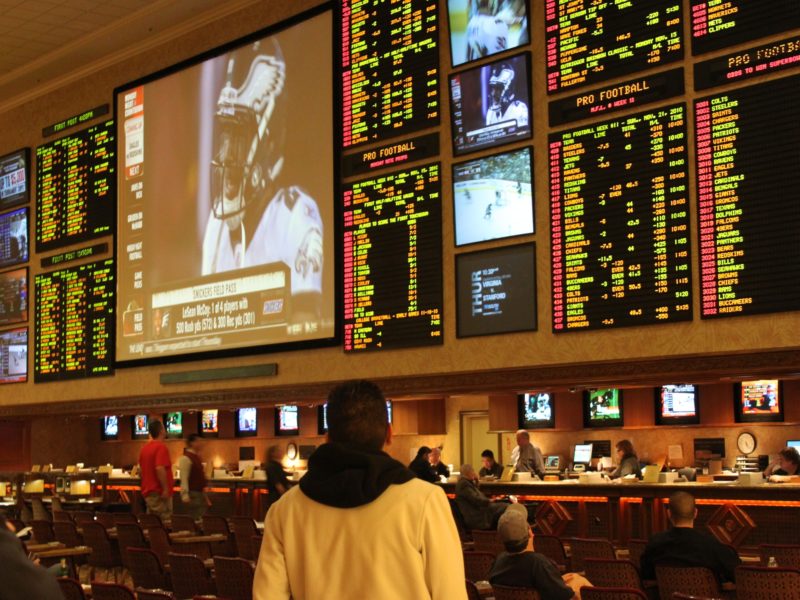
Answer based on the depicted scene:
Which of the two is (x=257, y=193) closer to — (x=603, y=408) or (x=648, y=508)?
(x=648, y=508)

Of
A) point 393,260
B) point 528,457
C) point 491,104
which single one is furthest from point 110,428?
point 491,104

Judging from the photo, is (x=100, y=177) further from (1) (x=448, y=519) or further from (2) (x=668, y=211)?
(1) (x=448, y=519)

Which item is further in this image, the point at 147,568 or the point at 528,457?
the point at 528,457

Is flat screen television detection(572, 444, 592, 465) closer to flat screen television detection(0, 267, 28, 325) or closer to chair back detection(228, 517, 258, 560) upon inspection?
chair back detection(228, 517, 258, 560)

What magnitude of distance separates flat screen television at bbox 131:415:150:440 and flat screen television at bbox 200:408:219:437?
1.44 m

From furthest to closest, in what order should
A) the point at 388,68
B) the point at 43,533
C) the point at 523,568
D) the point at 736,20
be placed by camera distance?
1. the point at 43,533
2. the point at 388,68
3. the point at 736,20
4. the point at 523,568

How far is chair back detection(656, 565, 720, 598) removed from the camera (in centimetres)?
589

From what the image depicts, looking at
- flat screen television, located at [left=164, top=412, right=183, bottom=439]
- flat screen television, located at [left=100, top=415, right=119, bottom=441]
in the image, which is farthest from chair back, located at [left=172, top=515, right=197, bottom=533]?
flat screen television, located at [left=100, top=415, right=119, bottom=441]

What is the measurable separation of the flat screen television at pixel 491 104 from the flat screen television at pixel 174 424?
12.2 m

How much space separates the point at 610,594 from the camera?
5.00 m

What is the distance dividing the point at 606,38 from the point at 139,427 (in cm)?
1484

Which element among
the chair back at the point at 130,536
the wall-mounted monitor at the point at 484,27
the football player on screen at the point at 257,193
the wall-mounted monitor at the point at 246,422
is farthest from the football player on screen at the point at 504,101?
the wall-mounted monitor at the point at 246,422

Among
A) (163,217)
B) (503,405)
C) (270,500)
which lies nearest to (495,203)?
(270,500)

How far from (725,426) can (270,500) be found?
6.11 meters
